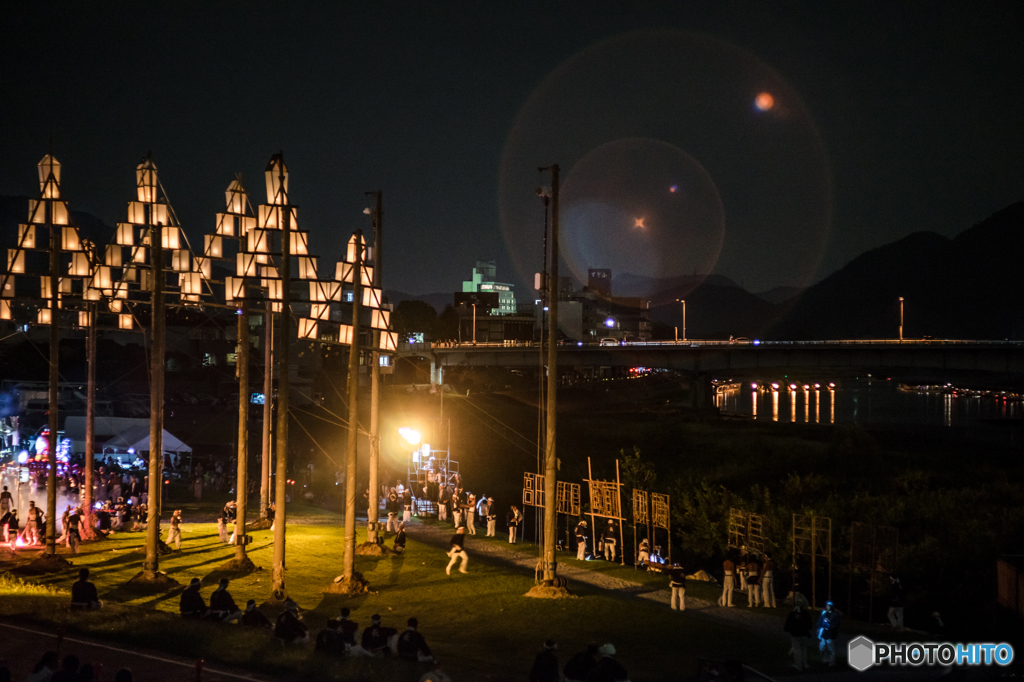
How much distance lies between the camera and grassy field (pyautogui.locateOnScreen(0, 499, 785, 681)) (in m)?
14.4

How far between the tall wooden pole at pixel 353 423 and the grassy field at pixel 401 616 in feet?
3.67

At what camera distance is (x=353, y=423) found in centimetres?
2092

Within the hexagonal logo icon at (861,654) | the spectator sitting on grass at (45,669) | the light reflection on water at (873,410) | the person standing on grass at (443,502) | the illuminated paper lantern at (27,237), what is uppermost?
the illuminated paper lantern at (27,237)

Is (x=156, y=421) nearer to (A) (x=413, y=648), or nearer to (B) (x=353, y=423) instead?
(B) (x=353, y=423)

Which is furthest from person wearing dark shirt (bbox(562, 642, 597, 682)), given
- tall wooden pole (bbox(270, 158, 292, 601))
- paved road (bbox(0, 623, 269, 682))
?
tall wooden pole (bbox(270, 158, 292, 601))

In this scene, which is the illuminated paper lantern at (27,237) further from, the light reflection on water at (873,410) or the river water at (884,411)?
the light reflection on water at (873,410)

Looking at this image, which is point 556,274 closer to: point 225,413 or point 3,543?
point 3,543

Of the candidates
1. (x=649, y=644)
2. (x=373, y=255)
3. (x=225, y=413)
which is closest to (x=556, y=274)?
(x=373, y=255)

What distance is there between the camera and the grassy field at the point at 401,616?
14375 mm

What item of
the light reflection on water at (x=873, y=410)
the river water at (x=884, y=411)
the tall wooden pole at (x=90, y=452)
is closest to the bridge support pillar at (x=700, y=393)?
the river water at (x=884, y=411)

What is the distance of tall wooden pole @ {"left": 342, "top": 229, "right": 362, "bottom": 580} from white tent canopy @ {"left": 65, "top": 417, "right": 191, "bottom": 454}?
24383 mm

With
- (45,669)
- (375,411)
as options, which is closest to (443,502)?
(375,411)

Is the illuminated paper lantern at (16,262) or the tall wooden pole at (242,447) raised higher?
the illuminated paper lantern at (16,262)

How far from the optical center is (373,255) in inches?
981
